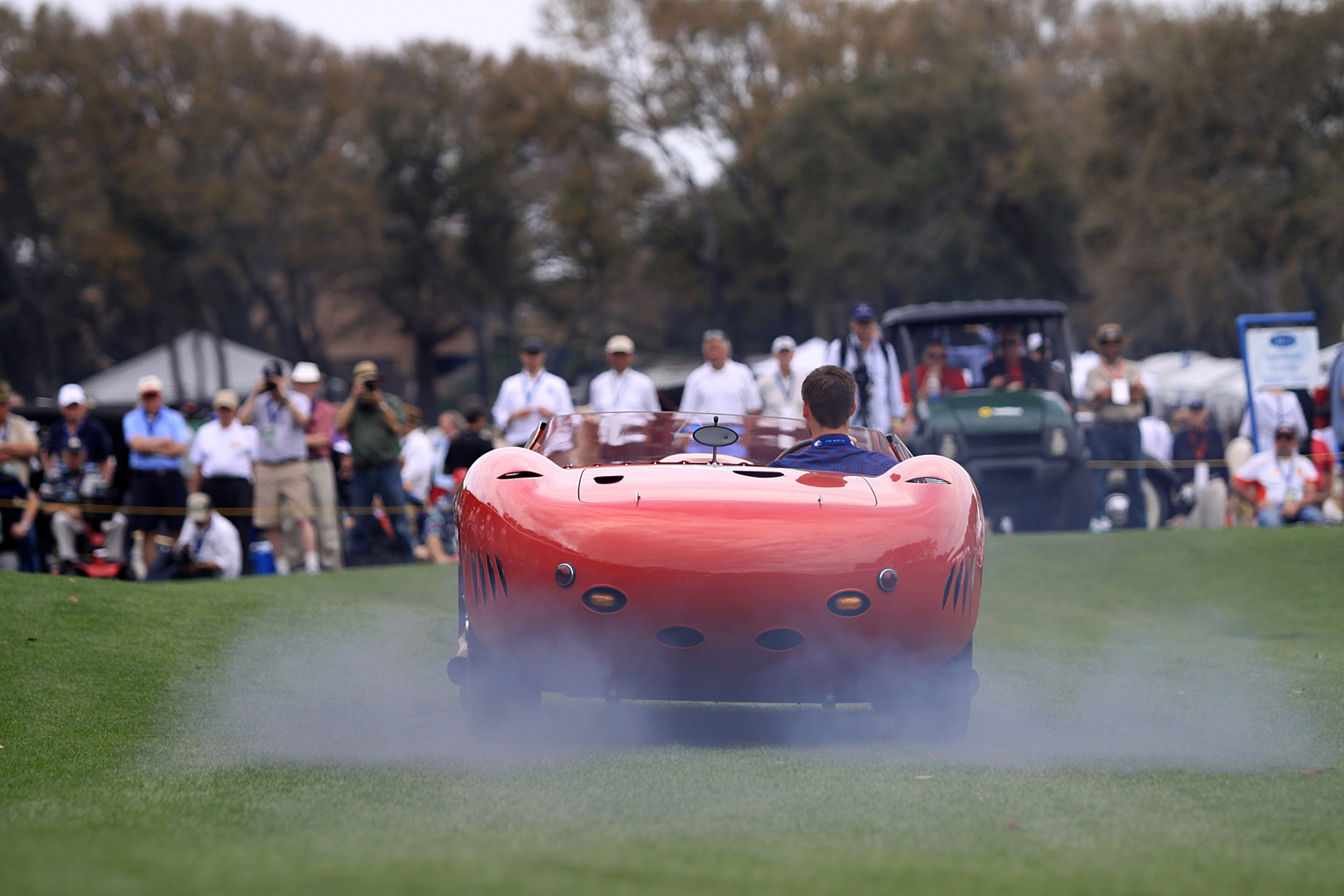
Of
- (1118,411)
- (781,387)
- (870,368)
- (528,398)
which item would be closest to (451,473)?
(528,398)

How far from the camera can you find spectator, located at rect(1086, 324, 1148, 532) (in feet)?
47.1

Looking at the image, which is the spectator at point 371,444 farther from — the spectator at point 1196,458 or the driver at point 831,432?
the spectator at point 1196,458

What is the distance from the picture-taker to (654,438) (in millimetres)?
6270

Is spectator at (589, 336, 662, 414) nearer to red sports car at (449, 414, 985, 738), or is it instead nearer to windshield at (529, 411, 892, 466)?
windshield at (529, 411, 892, 466)

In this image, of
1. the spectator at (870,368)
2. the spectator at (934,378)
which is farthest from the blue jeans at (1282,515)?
the spectator at (870,368)

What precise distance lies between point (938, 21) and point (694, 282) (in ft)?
40.9

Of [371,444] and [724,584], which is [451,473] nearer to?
[371,444]

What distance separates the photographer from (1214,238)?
108 feet

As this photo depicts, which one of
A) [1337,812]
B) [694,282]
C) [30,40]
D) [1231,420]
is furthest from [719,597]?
[694,282]

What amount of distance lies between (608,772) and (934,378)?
10.0 m

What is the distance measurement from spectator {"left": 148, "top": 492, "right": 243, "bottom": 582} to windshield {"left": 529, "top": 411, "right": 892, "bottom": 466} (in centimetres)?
703

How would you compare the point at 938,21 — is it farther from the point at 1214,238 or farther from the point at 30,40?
the point at 30,40

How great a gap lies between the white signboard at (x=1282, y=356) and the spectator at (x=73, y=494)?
12355 millimetres

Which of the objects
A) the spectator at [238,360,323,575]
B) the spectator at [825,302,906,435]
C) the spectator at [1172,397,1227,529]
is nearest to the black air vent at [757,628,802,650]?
the spectator at [825,302,906,435]
